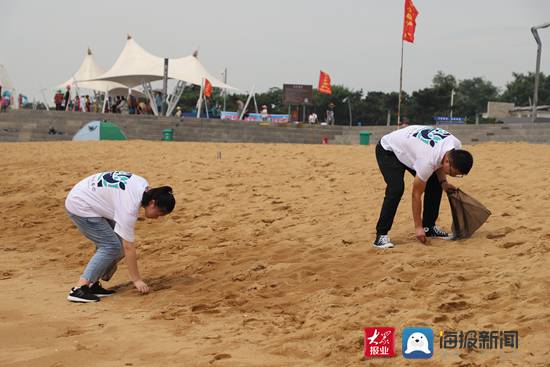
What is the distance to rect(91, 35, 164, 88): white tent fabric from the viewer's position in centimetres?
2916

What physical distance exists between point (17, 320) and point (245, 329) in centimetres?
169

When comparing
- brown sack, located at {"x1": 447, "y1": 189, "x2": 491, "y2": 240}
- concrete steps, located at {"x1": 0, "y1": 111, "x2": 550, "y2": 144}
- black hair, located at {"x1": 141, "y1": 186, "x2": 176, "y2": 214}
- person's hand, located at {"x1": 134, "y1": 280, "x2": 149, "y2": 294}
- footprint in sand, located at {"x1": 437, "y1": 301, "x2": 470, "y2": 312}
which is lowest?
person's hand, located at {"x1": 134, "y1": 280, "x2": 149, "y2": 294}

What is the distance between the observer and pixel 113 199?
5.23m

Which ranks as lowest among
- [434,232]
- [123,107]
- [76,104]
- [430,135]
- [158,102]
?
[434,232]

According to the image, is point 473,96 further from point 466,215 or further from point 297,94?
point 466,215

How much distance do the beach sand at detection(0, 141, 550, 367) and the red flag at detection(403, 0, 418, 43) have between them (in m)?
12.2

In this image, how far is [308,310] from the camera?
A: 14.7 ft

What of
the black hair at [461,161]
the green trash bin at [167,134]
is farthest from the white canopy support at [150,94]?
the black hair at [461,161]

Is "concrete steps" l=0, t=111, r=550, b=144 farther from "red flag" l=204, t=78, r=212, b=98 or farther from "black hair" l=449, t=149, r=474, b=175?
"black hair" l=449, t=149, r=474, b=175

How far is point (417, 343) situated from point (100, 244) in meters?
2.88

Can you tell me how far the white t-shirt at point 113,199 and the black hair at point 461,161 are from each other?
245cm

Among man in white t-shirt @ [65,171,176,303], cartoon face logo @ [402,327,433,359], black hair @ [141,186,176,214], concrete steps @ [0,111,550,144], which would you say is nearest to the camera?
cartoon face logo @ [402,327,433,359]

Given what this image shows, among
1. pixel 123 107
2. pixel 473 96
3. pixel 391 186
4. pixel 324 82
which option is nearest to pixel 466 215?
pixel 391 186

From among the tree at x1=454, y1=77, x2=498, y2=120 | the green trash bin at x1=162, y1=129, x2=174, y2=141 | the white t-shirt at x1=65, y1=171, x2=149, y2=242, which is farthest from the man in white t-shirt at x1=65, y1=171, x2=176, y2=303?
the tree at x1=454, y1=77, x2=498, y2=120
